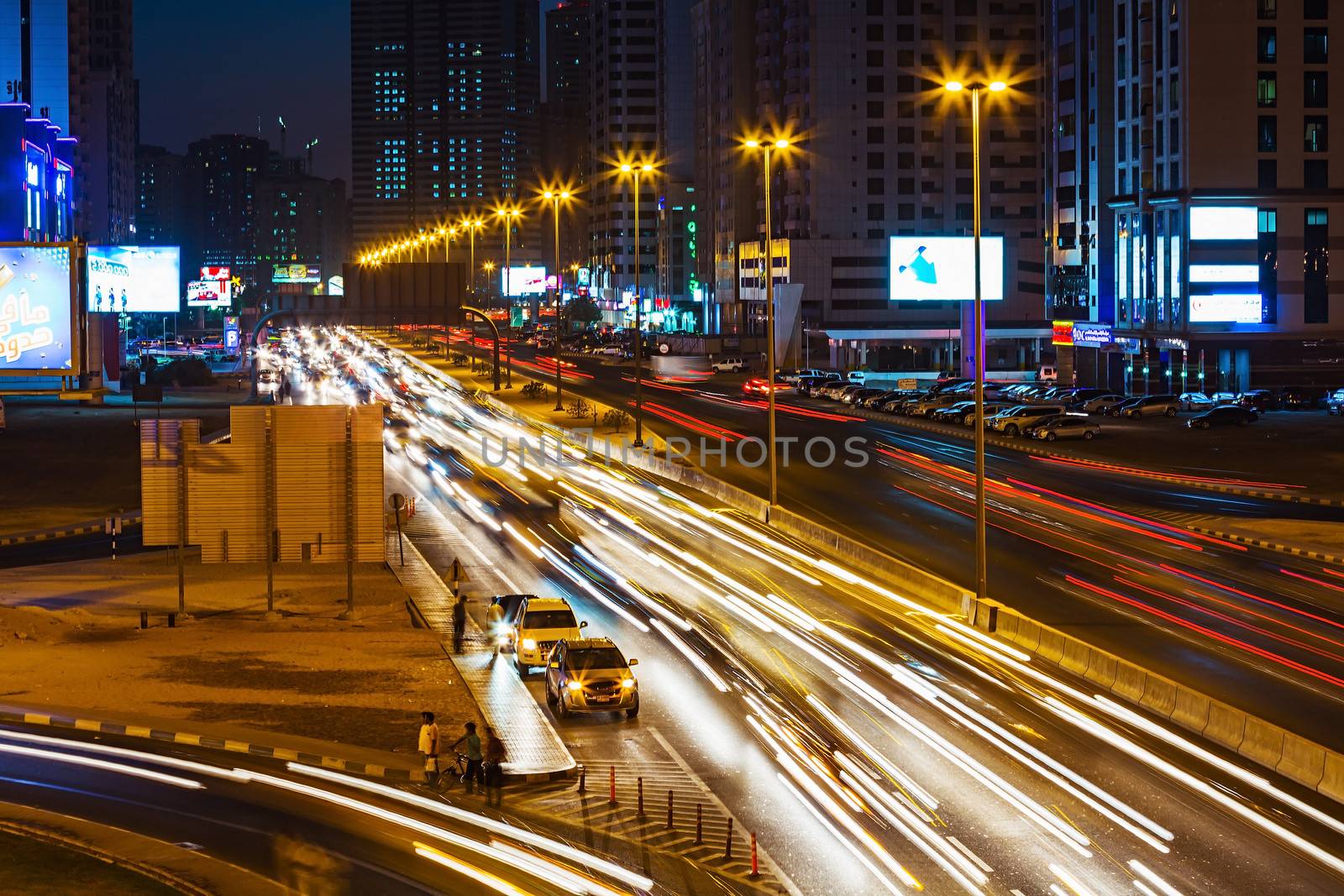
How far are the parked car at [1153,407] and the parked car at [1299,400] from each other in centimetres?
642

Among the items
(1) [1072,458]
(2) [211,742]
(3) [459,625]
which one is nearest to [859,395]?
(1) [1072,458]

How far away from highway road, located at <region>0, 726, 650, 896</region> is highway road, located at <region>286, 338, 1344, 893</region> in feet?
10.5

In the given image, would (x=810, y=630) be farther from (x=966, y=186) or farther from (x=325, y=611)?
(x=966, y=186)

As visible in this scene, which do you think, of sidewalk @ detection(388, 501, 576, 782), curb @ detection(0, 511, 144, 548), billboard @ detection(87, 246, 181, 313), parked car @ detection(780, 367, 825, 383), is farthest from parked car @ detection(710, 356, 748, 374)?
sidewalk @ detection(388, 501, 576, 782)

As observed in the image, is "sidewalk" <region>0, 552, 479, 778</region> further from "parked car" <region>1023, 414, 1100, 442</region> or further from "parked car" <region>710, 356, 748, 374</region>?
"parked car" <region>710, 356, 748, 374</region>

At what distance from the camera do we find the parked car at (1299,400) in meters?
81.7

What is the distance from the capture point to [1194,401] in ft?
270

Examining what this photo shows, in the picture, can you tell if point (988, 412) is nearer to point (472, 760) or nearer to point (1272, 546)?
point (1272, 546)

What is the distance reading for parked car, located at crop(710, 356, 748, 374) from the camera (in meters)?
124

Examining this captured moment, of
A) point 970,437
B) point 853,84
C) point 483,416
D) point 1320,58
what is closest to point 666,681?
point 970,437

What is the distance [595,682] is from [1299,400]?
66.4m

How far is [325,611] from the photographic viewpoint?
36.4m

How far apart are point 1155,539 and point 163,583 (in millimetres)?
26526

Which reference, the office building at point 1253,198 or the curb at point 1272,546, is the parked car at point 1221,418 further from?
the curb at point 1272,546
